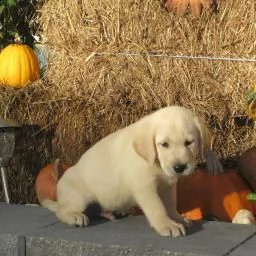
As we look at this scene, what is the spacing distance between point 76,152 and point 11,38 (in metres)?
1.56

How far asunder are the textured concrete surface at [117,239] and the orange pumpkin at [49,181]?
26.6 inches

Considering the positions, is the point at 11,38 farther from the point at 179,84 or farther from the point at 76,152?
the point at 179,84

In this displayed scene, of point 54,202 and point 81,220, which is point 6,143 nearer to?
point 54,202

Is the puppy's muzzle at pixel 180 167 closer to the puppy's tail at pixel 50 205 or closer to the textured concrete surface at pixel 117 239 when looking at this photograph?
the textured concrete surface at pixel 117 239

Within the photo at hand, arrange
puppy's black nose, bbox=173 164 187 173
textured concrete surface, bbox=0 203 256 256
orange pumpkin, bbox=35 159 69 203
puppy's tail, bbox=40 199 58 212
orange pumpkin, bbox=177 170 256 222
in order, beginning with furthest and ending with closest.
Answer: orange pumpkin, bbox=35 159 69 203, orange pumpkin, bbox=177 170 256 222, puppy's tail, bbox=40 199 58 212, puppy's black nose, bbox=173 164 187 173, textured concrete surface, bbox=0 203 256 256

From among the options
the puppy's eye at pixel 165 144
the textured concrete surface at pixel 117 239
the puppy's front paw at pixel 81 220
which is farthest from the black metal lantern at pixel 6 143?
the puppy's eye at pixel 165 144

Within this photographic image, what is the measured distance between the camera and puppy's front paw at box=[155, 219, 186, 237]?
3.75 meters

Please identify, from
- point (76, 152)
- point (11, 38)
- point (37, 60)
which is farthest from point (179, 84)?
point (11, 38)

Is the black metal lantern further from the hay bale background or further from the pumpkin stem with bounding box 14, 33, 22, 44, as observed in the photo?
the pumpkin stem with bounding box 14, 33, 22, 44

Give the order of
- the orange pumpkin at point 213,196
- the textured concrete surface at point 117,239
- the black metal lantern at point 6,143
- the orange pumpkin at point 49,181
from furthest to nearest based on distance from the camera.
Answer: the black metal lantern at point 6,143
the orange pumpkin at point 49,181
the orange pumpkin at point 213,196
the textured concrete surface at point 117,239

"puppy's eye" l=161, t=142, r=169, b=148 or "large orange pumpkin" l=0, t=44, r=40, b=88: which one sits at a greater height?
"large orange pumpkin" l=0, t=44, r=40, b=88

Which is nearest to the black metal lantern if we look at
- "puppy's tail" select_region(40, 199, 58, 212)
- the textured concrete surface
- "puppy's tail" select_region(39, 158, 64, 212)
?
"puppy's tail" select_region(39, 158, 64, 212)

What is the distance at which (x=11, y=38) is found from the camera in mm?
6676

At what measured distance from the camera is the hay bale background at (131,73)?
5219 mm
